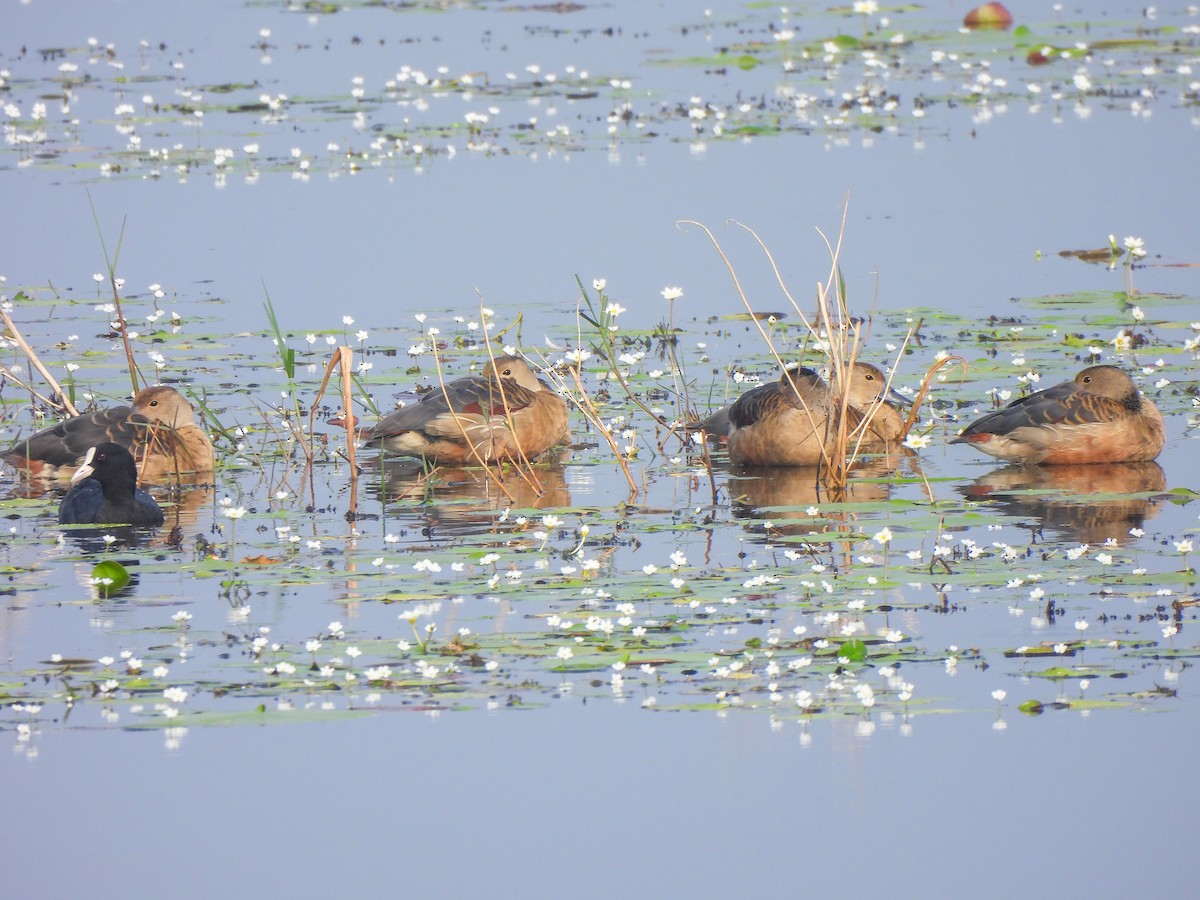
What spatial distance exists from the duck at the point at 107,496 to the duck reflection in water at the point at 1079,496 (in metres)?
4.70

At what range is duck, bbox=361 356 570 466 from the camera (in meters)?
12.9

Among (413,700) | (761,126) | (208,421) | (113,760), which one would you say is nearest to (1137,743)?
(413,700)

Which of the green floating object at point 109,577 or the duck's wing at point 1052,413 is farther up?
the duck's wing at point 1052,413

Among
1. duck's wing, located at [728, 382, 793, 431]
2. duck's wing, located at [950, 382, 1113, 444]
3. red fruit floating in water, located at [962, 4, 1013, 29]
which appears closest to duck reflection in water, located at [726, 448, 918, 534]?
duck's wing, located at [728, 382, 793, 431]

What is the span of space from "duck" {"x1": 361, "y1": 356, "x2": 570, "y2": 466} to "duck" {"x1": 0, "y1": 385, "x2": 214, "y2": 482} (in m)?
1.16

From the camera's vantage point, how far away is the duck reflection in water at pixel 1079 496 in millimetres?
A: 10594

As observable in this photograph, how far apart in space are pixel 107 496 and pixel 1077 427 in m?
5.77

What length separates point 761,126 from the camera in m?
24.7

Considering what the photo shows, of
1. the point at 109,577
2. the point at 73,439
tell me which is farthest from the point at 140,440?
the point at 109,577

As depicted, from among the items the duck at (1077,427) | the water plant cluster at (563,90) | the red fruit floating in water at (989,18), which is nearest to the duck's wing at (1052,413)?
the duck at (1077,427)

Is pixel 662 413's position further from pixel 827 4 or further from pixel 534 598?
pixel 827 4

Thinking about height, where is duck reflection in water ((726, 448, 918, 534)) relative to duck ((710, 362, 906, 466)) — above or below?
A: below

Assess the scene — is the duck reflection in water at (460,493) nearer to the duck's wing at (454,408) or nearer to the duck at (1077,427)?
the duck's wing at (454,408)

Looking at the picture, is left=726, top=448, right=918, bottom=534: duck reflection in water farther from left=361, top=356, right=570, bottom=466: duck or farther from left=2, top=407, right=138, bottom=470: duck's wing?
left=2, top=407, right=138, bottom=470: duck's wing
